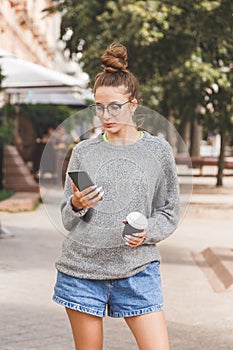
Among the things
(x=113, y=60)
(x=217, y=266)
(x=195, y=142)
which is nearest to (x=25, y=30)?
(x=195, y=142)

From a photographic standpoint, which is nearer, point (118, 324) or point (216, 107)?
point (118, 324)

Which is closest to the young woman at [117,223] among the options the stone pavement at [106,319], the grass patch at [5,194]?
the stone pavement at [106,319]

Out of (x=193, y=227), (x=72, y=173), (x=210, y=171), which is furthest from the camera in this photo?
(x=210, y=171)

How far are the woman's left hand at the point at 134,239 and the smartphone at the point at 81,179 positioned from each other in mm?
223

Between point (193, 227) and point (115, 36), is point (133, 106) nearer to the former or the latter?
point (193, 227)

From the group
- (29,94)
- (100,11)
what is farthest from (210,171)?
(100,11)

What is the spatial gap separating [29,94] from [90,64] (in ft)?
15.3

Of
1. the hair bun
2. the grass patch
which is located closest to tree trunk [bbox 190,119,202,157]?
the grass patch

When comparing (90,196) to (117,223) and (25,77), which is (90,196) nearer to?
(117,223)

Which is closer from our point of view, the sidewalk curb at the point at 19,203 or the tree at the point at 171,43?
the sidewalk curb at the point at 19,203

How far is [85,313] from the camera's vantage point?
342 centimetres

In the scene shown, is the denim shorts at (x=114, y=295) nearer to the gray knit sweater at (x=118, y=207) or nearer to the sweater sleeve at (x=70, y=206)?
the gray knit sweater at (x=118, y=207)

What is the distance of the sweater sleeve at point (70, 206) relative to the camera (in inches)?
132

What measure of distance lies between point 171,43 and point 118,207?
15.9m
